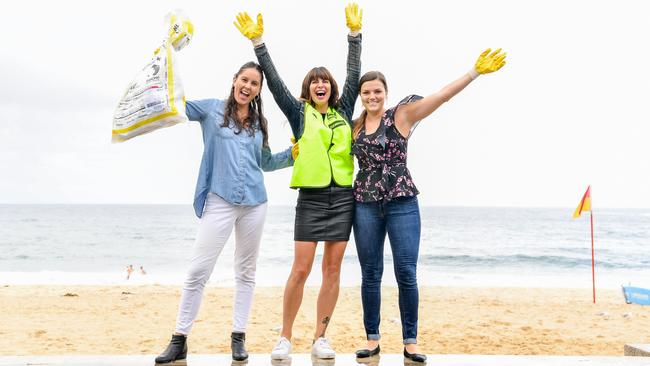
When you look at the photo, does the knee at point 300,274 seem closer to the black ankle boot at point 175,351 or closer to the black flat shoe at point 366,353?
the black flat shoe at point 366,353

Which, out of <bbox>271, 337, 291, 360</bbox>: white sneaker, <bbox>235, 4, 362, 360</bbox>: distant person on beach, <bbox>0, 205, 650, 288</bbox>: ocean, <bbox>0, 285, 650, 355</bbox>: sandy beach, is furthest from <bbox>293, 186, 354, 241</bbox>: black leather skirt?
<bbox>0, 205, 650, 288</bbox>: ocean

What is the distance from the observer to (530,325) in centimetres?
837

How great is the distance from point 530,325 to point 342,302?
141 inches

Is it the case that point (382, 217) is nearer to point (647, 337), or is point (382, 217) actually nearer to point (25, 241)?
point (647, 337)

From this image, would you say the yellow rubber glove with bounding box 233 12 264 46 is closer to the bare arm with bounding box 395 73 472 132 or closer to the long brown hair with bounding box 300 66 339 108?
the long brown hair with bounding box 300 66 339 108

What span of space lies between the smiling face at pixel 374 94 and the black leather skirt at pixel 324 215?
560mm

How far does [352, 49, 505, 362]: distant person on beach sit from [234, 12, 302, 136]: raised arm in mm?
456

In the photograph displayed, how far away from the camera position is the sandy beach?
681 centimetres

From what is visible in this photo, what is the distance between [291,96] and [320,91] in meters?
0.21

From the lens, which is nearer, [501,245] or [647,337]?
[647,337]

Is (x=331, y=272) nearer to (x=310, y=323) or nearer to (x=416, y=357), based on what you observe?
(x=416, y=357)

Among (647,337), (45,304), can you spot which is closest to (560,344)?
(647,337)

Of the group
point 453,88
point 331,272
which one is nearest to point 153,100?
point 331,272

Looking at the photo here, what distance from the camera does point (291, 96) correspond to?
11.2 ft
